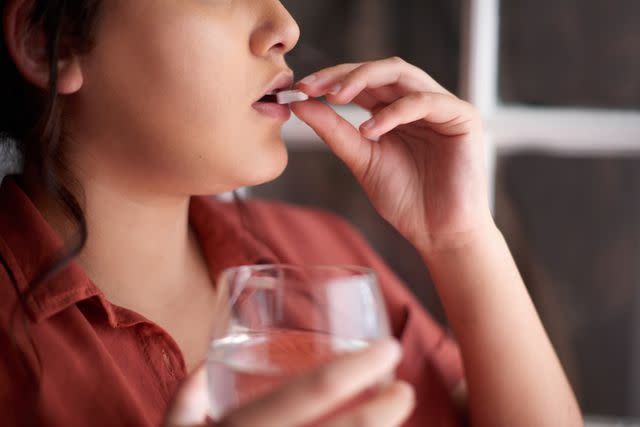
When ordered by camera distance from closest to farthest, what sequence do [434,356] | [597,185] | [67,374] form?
1. [67,374]
2. [434,356]
3. [597,185]

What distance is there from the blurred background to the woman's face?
0.37 m

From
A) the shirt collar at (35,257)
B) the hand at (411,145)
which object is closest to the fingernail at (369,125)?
the hand at (411,145)

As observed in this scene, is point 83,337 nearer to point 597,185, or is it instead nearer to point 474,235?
point 474,235

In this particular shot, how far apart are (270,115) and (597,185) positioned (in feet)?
2.63

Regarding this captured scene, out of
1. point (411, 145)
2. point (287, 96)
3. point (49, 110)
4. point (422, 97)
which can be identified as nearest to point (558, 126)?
point (411, 145)

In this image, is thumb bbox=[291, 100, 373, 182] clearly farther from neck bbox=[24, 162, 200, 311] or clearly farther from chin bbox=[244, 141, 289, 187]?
neck bbox=[24, 162, 200, 311]

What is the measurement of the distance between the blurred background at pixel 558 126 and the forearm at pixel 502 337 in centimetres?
26

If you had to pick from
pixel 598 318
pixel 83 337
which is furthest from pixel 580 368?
pixel 83 337

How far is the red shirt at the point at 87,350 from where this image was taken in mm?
842

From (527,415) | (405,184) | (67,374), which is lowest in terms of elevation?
(527,415)

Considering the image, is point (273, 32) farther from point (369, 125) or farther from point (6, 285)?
point (6, 285)

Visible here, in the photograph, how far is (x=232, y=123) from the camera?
947 millimetres

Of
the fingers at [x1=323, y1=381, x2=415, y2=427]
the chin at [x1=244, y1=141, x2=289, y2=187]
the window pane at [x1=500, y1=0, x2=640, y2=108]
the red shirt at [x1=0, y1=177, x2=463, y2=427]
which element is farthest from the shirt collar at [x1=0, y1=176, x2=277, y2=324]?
the window pane at [x1=500, y1=0, x2=640, y2=108]

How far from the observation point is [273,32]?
949mm
